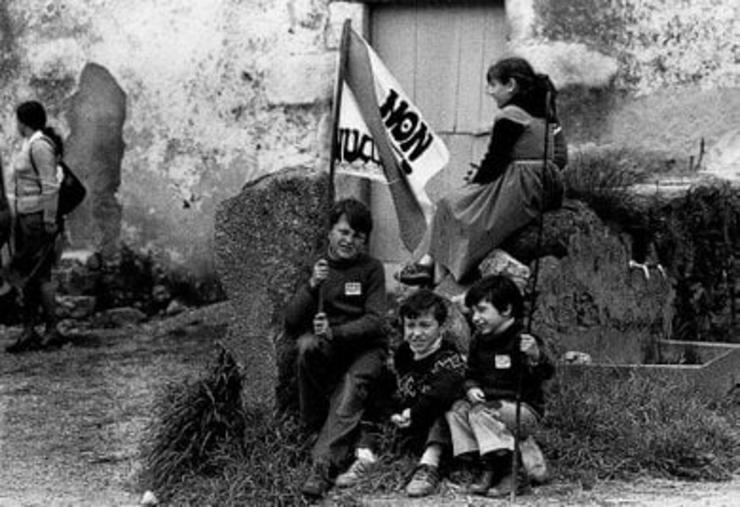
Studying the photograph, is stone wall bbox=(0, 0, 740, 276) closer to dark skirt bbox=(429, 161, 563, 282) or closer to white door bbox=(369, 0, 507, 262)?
white door bbox=(369, 0, 507, 262)

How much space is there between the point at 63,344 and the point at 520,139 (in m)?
4.20

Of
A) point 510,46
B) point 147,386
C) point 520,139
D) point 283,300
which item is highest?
point 510,46

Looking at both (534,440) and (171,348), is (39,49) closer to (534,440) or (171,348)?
(171,348)

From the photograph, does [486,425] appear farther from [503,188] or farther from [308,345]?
[503,188]

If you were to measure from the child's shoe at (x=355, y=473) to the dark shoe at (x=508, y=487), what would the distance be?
531 mm

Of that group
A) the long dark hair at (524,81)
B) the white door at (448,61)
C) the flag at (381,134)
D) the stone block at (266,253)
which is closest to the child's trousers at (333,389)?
the stone block at (266,253)

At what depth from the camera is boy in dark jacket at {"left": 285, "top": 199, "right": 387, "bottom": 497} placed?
632 centimetres

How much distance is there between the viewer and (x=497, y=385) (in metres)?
6.05

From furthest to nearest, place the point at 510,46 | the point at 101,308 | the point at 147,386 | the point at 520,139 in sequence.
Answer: the point at 101,308 → the point at 510,46 → the point at 147,386 → the point at 520,139

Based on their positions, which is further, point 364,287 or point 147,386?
point 147,386

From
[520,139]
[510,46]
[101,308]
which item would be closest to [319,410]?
[520,139]

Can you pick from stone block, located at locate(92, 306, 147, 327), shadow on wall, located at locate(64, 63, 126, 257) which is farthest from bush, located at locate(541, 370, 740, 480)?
shadow on wall, located at locate(64, 63, 126, 257)

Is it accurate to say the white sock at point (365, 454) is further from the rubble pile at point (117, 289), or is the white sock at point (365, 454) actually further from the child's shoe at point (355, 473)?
the rubble pile at point (117, 289)

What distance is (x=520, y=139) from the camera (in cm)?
696
